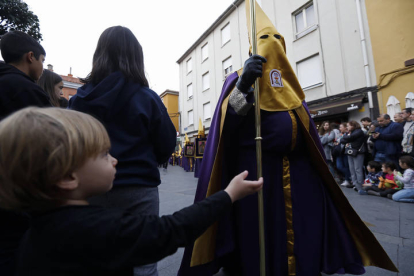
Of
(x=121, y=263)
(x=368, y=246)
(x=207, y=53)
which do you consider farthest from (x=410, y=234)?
(x=207, y=53)

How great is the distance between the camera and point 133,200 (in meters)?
1.15

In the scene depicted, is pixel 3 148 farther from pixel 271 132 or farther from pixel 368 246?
pixel 368 246

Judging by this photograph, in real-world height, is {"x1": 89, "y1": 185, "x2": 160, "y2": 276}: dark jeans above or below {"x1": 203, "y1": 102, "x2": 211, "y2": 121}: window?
below

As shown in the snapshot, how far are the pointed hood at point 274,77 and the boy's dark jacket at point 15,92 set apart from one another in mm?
1269

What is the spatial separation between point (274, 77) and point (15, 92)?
1452mm

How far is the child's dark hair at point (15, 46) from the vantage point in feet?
4.27

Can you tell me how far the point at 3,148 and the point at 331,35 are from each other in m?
11.1

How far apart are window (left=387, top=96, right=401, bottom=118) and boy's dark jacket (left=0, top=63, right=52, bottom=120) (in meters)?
9.64

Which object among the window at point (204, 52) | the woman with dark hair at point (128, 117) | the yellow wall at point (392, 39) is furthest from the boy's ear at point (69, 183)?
the window at point (204, 52)

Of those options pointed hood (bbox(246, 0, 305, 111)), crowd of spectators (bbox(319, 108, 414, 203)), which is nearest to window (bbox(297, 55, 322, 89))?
crowd of spectators (bbox(319, 108, 414, 203))

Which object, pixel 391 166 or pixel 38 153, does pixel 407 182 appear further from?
pixel 38 153

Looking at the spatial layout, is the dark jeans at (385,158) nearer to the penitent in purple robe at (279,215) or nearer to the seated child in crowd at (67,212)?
the penitent in purple robe at (279,215)

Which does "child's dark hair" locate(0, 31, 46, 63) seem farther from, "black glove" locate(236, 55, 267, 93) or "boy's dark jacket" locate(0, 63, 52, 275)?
"black glove" locate(236, 55, 267, 93)

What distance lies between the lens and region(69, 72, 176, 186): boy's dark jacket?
3.76 ft
